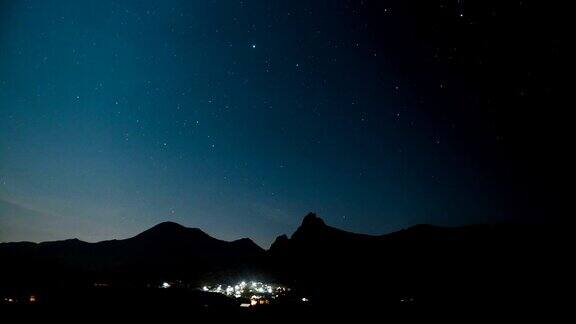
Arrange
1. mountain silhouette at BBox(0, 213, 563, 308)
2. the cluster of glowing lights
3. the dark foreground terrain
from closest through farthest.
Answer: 1. the dark foreground terrain
2. mountain silhouette at BBox(0, 213, 563, 308)
3. the cluster of glowing lights

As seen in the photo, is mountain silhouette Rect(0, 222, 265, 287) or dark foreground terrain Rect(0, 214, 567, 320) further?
mountain silhouette Rect(0, 222, 265, 287)

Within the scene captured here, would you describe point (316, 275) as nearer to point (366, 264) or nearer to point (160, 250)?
point (366, 264)

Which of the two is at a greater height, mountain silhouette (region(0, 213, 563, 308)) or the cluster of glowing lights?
mountain silhouette (region(0, 213, 563, 308))

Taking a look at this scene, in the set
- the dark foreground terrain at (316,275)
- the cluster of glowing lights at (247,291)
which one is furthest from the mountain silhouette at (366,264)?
the cluster of glowing lights at (247,291)

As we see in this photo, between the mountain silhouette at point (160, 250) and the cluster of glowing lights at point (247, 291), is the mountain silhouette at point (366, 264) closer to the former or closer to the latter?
the mountain silhouette at point (160, 250)

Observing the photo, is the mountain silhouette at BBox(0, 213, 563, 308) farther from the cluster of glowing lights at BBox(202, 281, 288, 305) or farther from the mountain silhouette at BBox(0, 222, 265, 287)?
the cluster of glowing lights at BBox(202, 281, 288, 305)

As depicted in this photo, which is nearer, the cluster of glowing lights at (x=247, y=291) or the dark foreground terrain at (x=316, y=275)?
the dark foreground terrain at (x=316, y=275)

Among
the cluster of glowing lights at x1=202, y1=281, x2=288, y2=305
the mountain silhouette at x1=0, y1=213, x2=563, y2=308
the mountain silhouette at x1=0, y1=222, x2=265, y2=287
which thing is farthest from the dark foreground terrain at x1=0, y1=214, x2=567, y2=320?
the cluster of glowing lights at x1=202, y1=281, x2=288, y2=305

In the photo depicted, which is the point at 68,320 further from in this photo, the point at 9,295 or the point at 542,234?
the point at 542,234

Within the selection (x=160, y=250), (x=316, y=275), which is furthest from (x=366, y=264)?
(x=160, y=250)

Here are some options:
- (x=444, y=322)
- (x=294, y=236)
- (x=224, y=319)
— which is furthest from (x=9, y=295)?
(x=294, y=236)
